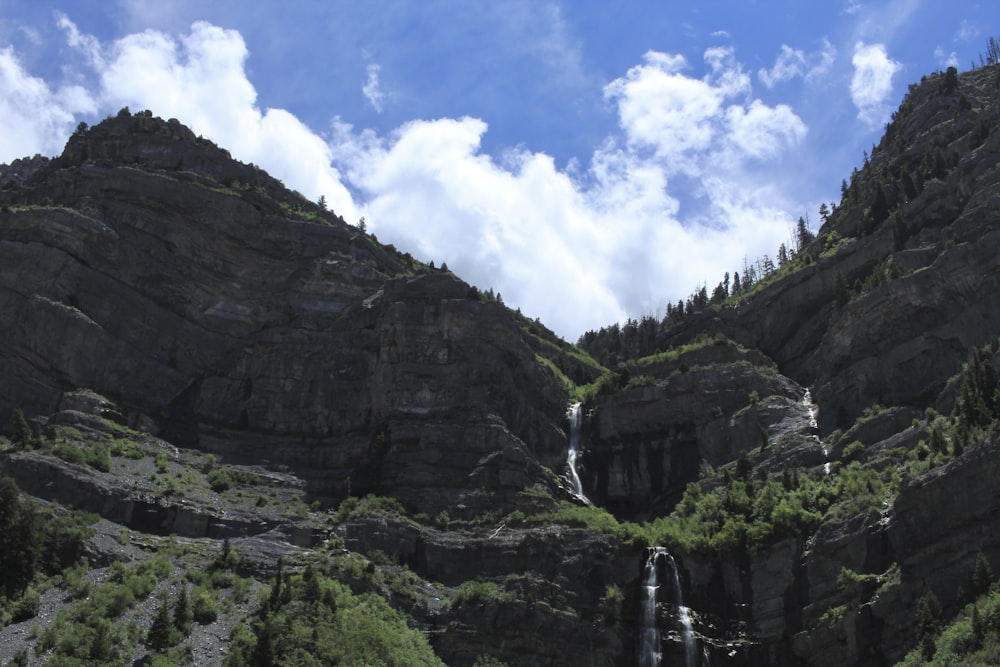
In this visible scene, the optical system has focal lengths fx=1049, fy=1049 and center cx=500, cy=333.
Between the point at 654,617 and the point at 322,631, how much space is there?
23.1m

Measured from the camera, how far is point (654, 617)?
7069 centimetres

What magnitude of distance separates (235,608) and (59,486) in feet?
54.5

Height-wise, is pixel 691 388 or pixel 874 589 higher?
pixel 691 388

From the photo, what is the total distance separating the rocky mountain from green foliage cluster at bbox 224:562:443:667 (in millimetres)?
275

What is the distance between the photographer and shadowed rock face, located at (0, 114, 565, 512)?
3302 inches

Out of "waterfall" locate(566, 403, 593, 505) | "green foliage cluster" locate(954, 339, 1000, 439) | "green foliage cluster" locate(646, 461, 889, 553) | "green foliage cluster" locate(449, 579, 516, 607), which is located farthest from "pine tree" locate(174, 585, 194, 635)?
"green foliage cluster" locate(954, 339, 1000, 439)

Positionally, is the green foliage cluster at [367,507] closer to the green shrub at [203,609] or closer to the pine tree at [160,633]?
the green shrub at [203,609]

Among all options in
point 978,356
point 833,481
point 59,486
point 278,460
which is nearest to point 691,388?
point 833,481

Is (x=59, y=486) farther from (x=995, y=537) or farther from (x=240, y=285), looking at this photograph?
(x=995, y=537)

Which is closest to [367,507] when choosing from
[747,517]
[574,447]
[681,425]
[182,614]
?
[182,614]

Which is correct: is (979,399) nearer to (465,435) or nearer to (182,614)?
(465,435)

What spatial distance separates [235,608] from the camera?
62438 mm

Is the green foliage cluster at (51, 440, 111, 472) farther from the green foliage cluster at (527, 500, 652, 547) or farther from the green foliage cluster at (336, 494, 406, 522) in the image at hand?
the green foliage cluster at (527, 500, 652, 547)

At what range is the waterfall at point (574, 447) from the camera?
9069cm
